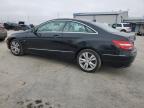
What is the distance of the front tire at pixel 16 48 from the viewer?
6.43 metres

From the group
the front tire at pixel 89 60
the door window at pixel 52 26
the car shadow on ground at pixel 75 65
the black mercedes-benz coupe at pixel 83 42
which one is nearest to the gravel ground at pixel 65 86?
the car shadow on ground at pixel 75 65

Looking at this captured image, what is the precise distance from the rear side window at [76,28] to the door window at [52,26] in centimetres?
20

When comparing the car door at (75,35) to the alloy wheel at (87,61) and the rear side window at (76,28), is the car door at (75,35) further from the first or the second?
the alloy wheel at (87,61)

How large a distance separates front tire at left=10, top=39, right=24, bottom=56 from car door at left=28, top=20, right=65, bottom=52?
46 cm

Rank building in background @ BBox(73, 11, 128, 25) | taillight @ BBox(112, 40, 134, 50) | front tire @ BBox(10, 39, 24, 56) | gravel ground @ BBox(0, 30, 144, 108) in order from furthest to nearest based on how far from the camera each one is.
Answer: building in background @ BBox(73, 11, 128, 25), front tire @ BBox(10, 39, 24, 56), taillight @ BBox(112, 40, 134, 50), gravel ground @ BBox(0, 30, 144, 108)

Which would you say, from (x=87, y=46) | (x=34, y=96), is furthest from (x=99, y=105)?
(x=87, y=46)

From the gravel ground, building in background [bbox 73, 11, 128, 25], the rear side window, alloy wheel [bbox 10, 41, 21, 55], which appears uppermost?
building in background [bbox 73, 11, 128, 25]

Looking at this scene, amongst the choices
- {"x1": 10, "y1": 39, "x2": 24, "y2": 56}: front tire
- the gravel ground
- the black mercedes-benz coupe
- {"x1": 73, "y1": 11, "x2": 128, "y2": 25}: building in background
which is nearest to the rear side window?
the black mercedes-benz coupe

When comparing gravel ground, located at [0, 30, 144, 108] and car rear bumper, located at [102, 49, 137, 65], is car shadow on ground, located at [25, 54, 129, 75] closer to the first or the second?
gravel ground, located at [0, 30, 144, 108]

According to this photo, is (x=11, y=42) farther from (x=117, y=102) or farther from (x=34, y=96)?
(x=117, y=102)

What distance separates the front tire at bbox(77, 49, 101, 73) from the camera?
4.88m

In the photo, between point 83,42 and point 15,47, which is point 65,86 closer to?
point 83,42

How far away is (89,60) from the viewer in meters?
5.00

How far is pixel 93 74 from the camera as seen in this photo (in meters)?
4.90
